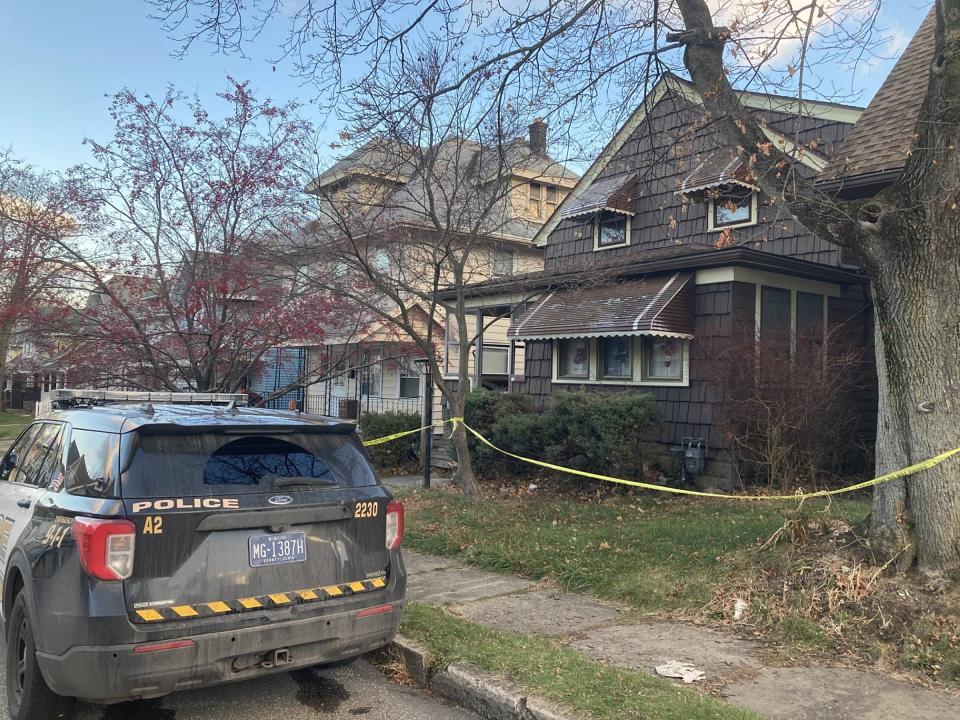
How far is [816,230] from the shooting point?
19.3ft

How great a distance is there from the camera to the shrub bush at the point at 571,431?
1086 centimetres

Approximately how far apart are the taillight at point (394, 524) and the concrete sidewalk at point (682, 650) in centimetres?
146

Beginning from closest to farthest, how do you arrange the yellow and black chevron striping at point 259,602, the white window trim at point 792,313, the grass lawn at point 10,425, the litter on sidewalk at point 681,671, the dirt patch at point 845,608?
the yellow and black chevron striping at point 259,602 → the litter on sidewalk at point 681,671 → the dirt patch at point 845,608 → the white window trim at point 792,313 → the grass lawn at point 10,425

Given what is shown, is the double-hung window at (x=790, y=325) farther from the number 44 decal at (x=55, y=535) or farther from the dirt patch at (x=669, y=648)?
the number 44 decal at (x=55, y=535)

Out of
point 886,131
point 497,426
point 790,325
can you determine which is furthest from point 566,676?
point 886,131

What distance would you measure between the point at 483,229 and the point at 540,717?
7.71 metres

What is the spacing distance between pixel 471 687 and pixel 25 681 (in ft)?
7.64

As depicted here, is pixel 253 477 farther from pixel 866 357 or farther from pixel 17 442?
pixel 866 357

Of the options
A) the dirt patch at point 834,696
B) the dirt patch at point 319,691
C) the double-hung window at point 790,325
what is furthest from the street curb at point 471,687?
the double-hung window at point 790,325

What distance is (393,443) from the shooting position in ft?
49.5

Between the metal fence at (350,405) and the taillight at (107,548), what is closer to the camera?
the taillight at (107,548)

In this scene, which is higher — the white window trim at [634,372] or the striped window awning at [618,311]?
the striped window awning at [618,311]

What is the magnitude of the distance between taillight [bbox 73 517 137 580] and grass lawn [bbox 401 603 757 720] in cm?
207

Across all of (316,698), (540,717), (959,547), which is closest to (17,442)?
(316,698)
